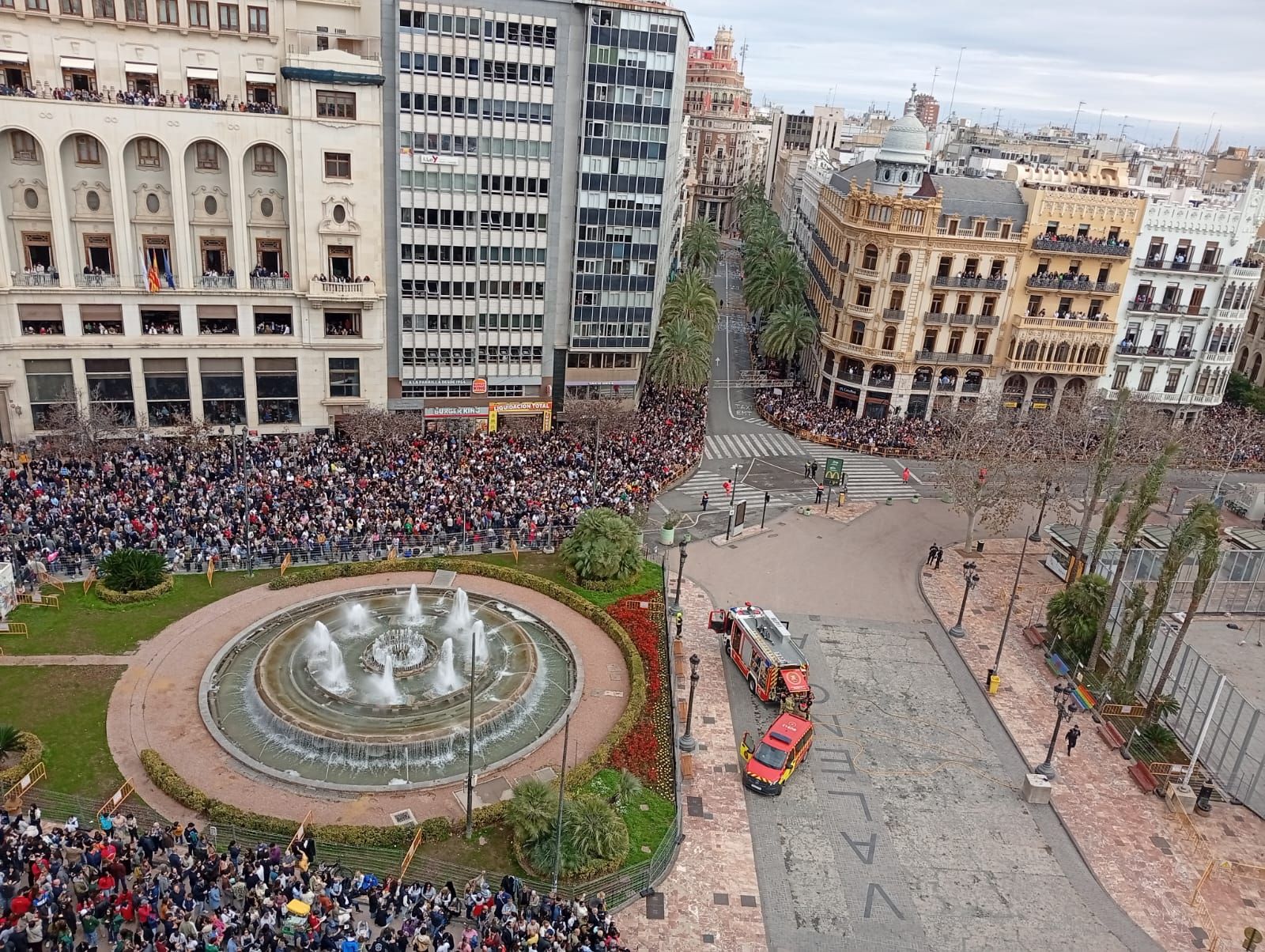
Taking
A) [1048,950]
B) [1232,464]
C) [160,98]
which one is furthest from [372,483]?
[1232,464]

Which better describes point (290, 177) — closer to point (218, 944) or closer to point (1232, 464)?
point (218, 944)

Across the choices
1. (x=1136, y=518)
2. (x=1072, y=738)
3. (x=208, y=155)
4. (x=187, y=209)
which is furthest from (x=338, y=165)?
(x=1072, y=738)

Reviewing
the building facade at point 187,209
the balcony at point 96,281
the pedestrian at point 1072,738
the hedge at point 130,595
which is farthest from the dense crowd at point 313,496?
the pedestrian at point 1072,738

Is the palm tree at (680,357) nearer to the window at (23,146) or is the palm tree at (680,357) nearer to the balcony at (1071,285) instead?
the balcony at (1071,285)

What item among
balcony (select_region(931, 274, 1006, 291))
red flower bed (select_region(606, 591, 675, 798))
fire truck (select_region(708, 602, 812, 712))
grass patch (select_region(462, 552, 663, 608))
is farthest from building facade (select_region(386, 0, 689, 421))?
fire truck (select_region(708, 602, 812, 712))

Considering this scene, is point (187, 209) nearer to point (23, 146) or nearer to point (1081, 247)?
point (23, 146)

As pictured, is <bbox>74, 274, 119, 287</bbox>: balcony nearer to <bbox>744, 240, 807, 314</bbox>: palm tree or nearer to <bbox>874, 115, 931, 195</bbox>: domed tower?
<bbox>874, 115, 931, 195</bbox>: domed tower
